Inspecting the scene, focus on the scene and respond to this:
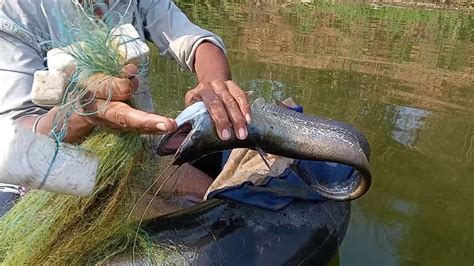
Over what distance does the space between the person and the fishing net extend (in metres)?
0.08

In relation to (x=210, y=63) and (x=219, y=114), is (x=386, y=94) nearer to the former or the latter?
(x=210, y=63)

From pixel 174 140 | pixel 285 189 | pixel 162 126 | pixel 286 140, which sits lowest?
pixel 285 189

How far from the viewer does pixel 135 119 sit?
1.44 metres

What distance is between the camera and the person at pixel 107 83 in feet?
4.81

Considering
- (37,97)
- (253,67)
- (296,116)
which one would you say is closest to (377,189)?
(296,116)

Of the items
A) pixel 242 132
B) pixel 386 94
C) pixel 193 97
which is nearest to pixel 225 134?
pixel 242 132

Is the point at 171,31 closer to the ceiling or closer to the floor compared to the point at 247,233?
closer to the ceiling

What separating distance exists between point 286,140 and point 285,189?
1.43 ft

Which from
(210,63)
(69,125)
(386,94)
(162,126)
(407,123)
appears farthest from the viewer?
(386,94)

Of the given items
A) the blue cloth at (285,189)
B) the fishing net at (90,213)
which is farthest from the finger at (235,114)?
the blue cloth at (285,189)

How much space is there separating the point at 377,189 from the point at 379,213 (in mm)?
299

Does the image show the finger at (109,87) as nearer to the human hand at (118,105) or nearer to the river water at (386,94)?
the human hand at (118,105)

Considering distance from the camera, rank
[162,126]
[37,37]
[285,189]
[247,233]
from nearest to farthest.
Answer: [162,126], [37,37], [247,233], [285,189]

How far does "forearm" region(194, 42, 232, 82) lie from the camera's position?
2053 millimetres
